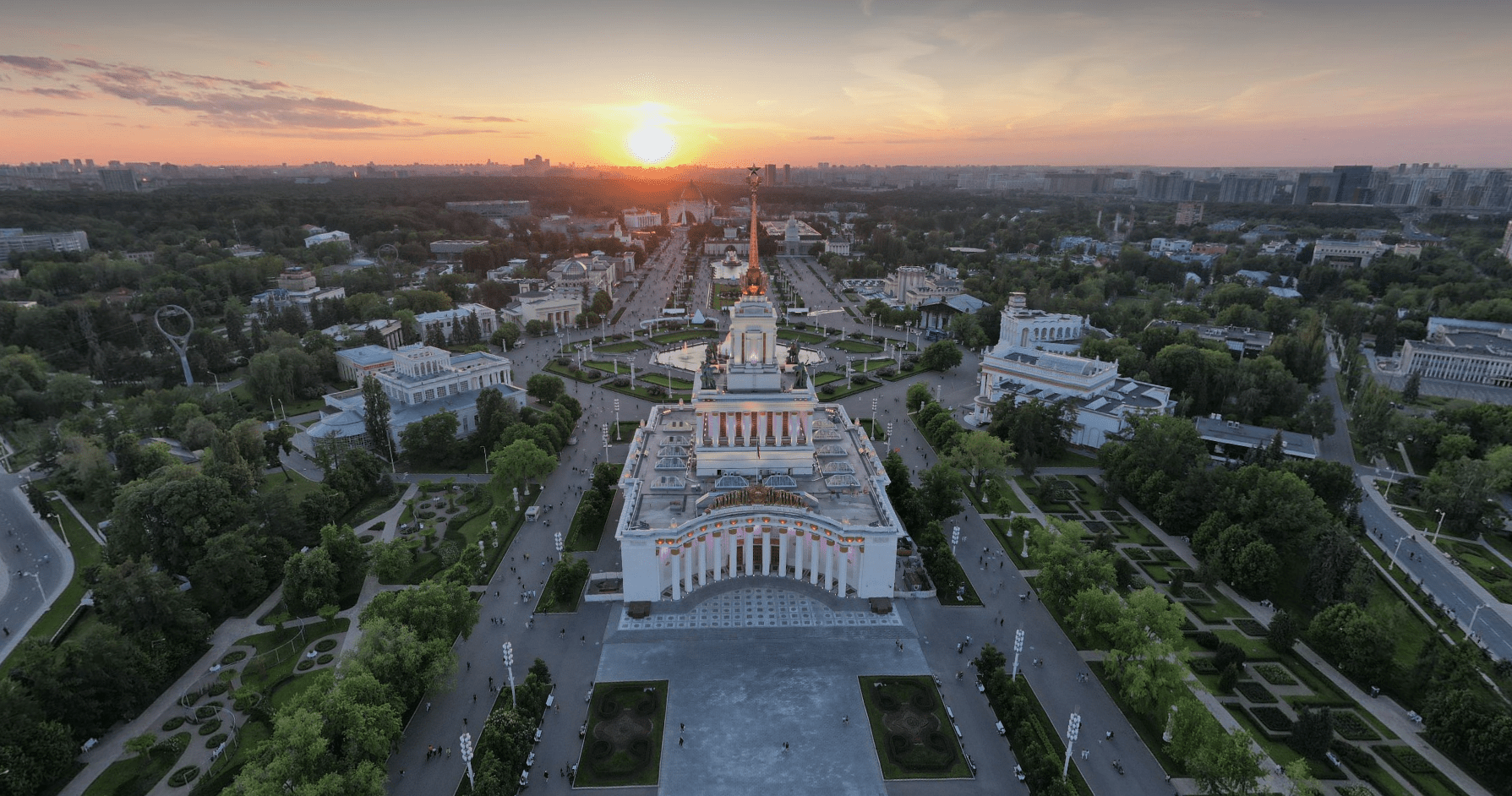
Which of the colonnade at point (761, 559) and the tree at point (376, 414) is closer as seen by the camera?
the colonnade at point (761, 559)

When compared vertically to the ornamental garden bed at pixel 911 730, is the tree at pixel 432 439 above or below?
above

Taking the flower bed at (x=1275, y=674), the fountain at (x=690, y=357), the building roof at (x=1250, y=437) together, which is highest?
the building roof at (x=1250, y=437)

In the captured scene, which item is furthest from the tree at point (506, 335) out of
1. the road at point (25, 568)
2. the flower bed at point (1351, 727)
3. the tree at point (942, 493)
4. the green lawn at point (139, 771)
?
the flower bed at point (1351, 727)

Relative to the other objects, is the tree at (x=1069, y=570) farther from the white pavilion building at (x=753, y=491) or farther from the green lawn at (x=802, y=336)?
the green lawn at (x=802, y=336)

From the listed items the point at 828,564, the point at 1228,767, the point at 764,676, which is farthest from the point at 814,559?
the point at 1228,767

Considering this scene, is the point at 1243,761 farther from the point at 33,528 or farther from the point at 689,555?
the point at 33,528

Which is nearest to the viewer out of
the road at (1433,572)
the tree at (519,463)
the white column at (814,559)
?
the road at (1433,572)

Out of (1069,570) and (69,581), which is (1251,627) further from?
(69,581)
